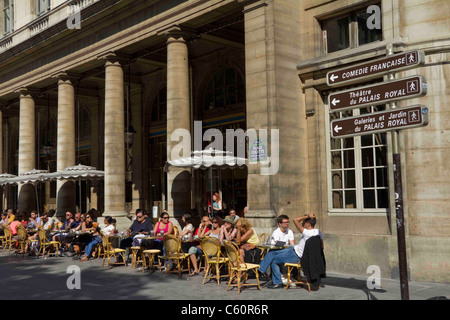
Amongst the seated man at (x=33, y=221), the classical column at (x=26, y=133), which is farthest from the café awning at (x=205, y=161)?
the classical column at (x=26, y=133)

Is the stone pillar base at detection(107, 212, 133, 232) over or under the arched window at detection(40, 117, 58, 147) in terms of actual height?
under

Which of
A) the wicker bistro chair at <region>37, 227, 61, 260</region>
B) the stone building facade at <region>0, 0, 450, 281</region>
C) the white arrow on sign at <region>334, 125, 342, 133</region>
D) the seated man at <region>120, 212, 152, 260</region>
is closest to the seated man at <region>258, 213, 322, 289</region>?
the stone building facade at <region>0, 0, 450, 281</region>

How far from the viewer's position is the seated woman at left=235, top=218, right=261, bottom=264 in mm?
10483

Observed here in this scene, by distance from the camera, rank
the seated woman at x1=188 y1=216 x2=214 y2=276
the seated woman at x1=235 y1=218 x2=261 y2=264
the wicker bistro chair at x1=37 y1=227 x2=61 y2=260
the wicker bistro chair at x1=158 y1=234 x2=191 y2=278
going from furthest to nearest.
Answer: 1. the wicker bistro chair at x1=37 y1=227 x2=61 y2=260
2. the seated woman at x1=188 y1=216 x2=214 y2=276
3. the wicker bistro chair at x1=158 y1=234 x2=191 y2=278
4. the seated woman at x1=235 y1=218 x2=261 y2=264

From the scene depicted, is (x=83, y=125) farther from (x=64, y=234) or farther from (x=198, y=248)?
(x=198, y=248)

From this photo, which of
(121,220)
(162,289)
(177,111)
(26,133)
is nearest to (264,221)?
(162,289)

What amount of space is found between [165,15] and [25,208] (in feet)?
42.3

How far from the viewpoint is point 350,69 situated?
7.26 metres

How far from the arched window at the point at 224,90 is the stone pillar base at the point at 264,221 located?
752 cm

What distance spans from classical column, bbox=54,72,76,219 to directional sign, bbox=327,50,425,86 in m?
14.4

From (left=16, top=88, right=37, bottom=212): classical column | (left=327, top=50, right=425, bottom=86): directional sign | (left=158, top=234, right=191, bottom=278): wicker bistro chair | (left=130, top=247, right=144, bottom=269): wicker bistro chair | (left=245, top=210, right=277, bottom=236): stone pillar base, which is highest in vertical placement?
(left=16, top=88, right=37, bottom=212): classical column

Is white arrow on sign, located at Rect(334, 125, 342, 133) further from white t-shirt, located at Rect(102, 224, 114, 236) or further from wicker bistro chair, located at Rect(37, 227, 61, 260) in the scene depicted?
wicker bistro chair, located at Rect(37, 227, 61, 260)

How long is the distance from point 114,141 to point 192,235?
6398 millimetres

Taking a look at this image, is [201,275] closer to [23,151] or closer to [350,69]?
[350,69]
